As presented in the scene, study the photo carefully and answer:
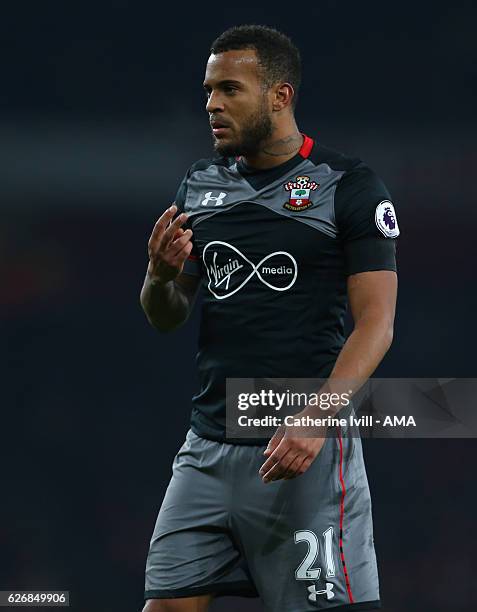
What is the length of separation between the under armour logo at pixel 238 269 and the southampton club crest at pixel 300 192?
107mm

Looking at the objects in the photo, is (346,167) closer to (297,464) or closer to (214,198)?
(214,198)

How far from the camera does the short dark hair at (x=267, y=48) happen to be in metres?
2.47

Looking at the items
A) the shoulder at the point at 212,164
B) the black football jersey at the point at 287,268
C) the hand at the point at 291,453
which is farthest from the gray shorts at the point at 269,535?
the shoulder at the point at 212,164

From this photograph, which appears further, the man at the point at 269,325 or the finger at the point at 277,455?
the man at the point at 269,325

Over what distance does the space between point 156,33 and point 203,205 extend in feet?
5.30

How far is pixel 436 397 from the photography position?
3.57 meters

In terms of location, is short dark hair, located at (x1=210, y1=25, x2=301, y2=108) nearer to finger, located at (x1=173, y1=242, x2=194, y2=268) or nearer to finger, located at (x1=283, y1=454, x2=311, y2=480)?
finger, located at (x1=173, y1=242, x2=194, y2=268)

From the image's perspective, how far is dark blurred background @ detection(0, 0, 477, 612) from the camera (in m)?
3.82

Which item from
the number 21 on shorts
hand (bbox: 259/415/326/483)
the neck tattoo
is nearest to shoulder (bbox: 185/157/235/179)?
the neck tattoo

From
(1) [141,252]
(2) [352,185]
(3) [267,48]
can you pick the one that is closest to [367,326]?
(2) [352,185]

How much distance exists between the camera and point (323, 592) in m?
2.24

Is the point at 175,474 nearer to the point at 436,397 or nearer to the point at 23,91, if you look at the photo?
the point at 436,397

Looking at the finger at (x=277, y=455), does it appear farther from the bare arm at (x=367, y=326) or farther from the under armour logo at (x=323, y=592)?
the under armour logo at (x=323, y=592)

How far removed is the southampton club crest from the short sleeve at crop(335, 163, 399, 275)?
0.06m
